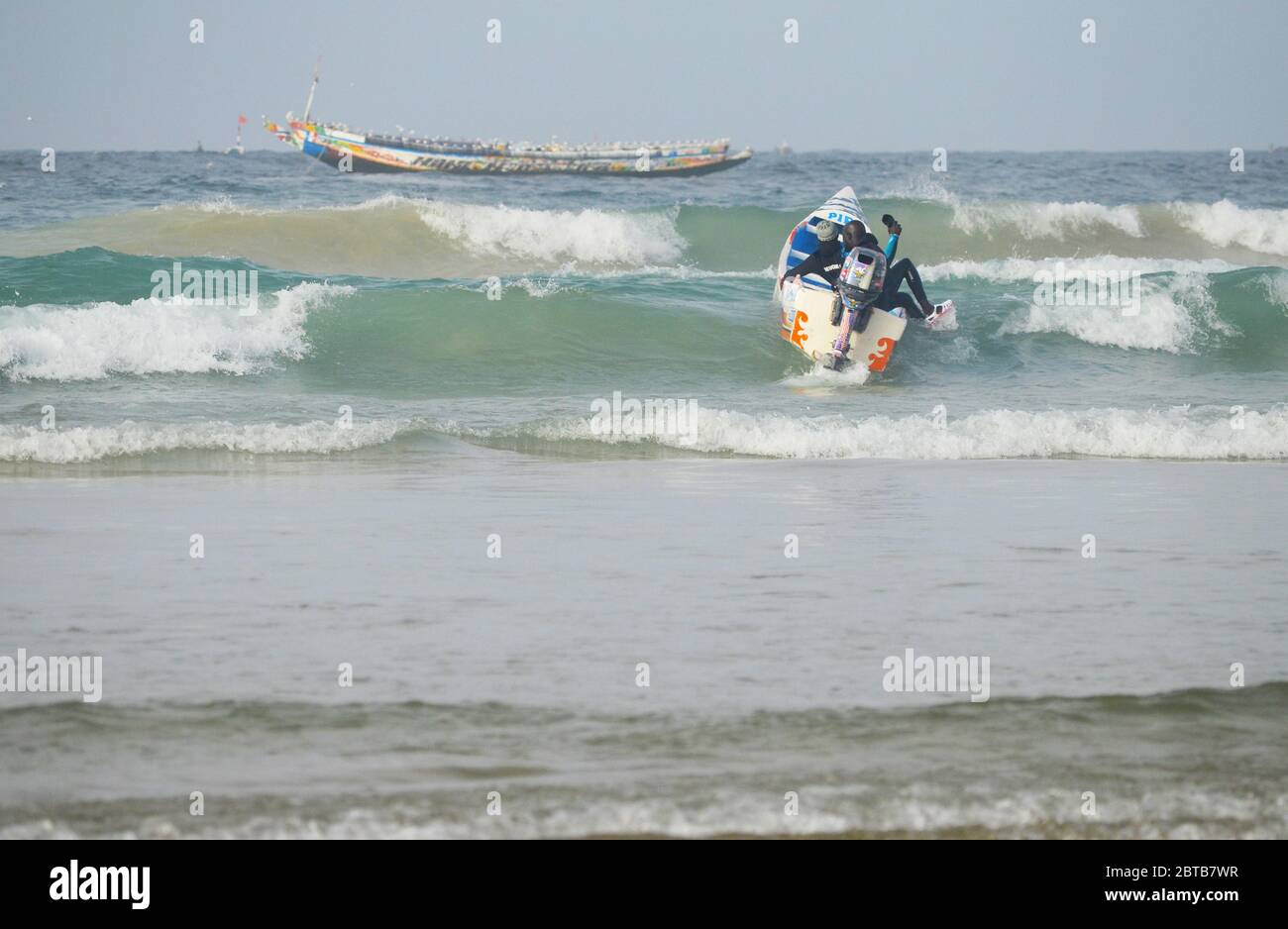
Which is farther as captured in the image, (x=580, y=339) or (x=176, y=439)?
(x=580, y=339)

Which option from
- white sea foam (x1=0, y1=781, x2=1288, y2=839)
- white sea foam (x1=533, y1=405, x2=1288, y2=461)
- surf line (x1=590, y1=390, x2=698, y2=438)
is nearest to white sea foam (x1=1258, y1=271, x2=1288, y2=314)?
white sea foam (x1=533, y1=405, x2=1288, y2=461)

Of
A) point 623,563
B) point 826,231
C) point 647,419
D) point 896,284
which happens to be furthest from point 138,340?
point 623,563

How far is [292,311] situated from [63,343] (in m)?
3.38

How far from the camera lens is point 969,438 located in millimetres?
13320

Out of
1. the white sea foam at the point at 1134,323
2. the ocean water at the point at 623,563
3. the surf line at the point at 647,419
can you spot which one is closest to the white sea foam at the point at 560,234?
the ocean water at the point at 623,563

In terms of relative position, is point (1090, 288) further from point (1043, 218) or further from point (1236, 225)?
point (1236, 225)

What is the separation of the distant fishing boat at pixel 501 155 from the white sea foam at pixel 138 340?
45181 mm

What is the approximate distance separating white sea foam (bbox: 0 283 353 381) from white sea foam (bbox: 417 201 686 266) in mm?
13375

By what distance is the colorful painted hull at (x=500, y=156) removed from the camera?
206ft

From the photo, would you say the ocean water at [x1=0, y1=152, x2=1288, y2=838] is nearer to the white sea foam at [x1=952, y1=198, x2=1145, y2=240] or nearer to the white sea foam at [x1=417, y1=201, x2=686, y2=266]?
the white sea foam at [x1=417, y1=201, x2=686, y2=266]

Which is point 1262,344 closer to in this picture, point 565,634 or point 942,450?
point 942,450

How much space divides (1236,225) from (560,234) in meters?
18.6

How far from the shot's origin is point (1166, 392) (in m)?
17.9
